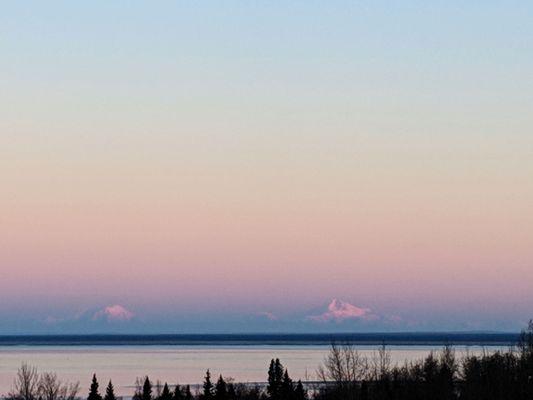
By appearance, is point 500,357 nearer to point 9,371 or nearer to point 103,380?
point 103,380

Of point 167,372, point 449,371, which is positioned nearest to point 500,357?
point 449,371

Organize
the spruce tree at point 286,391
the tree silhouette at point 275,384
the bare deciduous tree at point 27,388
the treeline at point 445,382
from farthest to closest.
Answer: the tree silhouette at point 275,384
the spruce tree at point 286,391
the bare deciduous tree at point 27,388
the treeline at point 445,382

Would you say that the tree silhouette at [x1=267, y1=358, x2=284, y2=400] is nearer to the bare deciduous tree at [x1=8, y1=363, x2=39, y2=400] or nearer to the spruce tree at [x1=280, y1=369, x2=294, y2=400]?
the spruce tree at [x1=280, y1=369, x2=294, y2=400]

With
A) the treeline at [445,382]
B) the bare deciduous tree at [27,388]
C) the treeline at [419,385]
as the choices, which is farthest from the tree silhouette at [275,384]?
the bare deciduous tree at [27,388]

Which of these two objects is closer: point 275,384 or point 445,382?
point 445,382

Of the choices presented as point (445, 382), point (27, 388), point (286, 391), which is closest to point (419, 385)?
point (445, 382)

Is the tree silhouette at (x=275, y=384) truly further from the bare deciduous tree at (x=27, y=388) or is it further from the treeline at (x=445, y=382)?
the bare deciduous tree at (x=27, y=388)

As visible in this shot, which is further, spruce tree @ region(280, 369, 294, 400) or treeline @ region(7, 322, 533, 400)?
spruce tree @ region(280, 369, 294, 400)

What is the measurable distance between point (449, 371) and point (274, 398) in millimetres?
13660

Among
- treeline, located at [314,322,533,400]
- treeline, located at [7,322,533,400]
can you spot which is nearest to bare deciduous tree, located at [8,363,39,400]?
treeline, located at [7,322,533,400]

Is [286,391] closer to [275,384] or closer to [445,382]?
[275,384]

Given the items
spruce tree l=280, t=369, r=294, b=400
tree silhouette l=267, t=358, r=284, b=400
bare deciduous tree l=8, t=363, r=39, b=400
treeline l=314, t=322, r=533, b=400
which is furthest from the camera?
tree silhouette l=267, t=358, r=284, b=400

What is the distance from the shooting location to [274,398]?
84.1 metres

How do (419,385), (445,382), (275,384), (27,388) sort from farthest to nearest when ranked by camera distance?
1. (275,384)
2. (419,385)
3. (445,382)
4. (27,388)
